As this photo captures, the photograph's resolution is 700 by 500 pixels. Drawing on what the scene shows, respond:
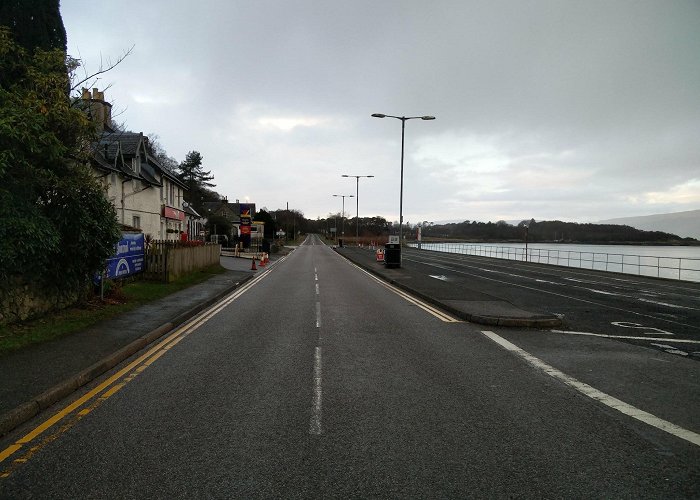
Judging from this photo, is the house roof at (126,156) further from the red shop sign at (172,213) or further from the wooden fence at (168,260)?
the wooden fence at (168,260)

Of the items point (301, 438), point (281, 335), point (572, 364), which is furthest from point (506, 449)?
point (281, 335)

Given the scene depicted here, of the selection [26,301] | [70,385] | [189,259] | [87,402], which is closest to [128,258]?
[189,259]

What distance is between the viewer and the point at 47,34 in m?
20.6

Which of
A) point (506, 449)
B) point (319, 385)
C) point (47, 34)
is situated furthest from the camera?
point (47, 34)

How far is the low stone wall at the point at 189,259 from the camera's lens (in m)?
18.5

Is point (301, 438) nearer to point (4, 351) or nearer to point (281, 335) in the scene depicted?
Answer: point (281, 335)

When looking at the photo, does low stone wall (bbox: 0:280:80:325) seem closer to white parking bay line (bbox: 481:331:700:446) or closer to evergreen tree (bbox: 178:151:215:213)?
white parking bay line (bbox: 481:331:700:446)

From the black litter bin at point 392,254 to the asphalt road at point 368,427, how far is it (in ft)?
65.4

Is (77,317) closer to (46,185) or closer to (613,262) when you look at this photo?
(46,185)

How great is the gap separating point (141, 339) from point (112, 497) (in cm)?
531

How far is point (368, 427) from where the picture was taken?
461cm

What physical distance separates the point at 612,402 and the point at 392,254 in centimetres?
2310

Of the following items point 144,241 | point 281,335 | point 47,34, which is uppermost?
point 47,34

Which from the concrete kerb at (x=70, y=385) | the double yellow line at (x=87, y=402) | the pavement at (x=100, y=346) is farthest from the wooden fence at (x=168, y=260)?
the double yellow line at (x=87, y=402)
